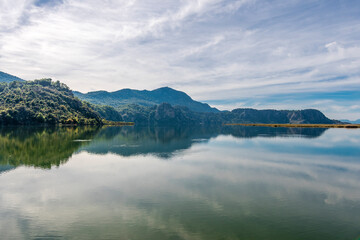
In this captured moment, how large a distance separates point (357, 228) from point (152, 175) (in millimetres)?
30605

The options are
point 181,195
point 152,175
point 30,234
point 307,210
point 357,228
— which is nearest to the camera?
point 30,234

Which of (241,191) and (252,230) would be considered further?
(241,191)

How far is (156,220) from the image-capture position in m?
21.7

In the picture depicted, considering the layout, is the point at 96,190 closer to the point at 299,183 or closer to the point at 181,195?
the point at 181,195

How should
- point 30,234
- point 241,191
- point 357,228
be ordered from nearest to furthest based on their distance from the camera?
point 30,234, point 357,228, point 241,191

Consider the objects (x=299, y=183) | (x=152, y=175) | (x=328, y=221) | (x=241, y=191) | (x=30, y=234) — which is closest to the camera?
(x=30, y=234)

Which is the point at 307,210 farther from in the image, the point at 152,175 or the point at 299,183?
the point at 152,175

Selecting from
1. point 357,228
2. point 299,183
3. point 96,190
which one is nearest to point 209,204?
point 357,228

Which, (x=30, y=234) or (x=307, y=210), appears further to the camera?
(x=307, y=210)

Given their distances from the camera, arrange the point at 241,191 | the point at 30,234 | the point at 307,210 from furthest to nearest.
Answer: the point at 241,191 → the point at 307,210 → the point at 30,234

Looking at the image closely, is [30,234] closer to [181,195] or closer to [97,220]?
[97,220]

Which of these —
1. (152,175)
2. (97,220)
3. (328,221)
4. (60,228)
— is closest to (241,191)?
(328,221)

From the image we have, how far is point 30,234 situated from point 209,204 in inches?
738

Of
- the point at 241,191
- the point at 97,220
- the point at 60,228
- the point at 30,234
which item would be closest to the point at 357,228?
the point at 241,191
